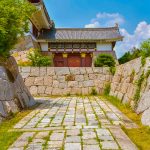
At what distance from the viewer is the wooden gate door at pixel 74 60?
30531 mm

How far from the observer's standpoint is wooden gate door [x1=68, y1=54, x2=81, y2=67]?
30.5 metres

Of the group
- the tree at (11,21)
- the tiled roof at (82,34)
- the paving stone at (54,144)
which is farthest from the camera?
the tiled roof at (82,34)

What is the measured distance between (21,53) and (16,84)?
14.0m

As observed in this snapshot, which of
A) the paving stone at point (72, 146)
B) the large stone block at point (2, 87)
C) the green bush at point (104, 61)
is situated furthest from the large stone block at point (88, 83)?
the paving stone at point (72, 146)

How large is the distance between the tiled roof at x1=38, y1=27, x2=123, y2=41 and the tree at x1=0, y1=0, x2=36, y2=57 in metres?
19.6

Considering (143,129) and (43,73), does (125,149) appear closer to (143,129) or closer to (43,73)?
(143,129)

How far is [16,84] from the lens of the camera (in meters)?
10.6

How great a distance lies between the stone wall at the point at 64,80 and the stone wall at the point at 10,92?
5.66 metres

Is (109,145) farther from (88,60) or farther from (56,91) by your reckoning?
(88,60)

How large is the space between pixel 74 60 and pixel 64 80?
13116 mm

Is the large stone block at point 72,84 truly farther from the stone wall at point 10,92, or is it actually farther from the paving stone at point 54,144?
the paving stone at point 54,144

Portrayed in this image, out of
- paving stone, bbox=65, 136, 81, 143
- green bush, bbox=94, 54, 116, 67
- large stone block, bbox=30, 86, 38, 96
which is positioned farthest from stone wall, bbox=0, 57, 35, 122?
green bush, bbox=94, 54, 116, 67

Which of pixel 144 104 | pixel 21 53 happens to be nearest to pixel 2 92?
pixel 144 104

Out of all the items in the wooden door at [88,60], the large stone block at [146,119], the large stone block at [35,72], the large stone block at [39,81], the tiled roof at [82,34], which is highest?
the tiled roof at [82,34]
